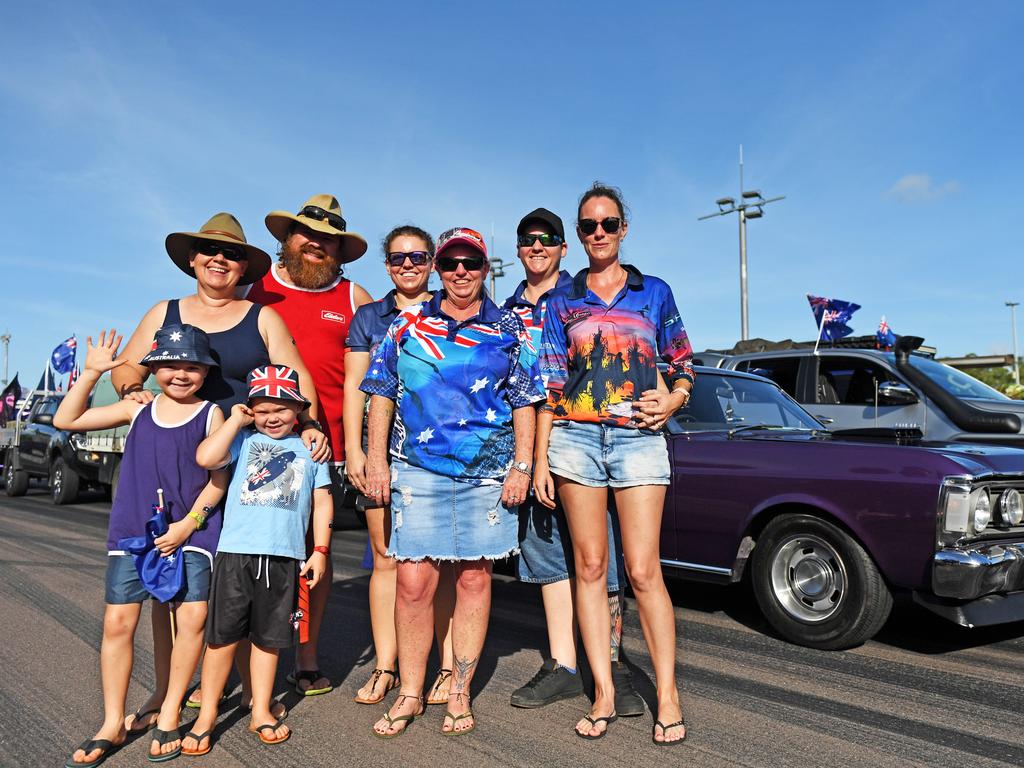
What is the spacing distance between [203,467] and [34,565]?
6017 mm

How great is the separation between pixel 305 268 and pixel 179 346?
39.5 inches

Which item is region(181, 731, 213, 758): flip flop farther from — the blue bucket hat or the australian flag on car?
the australian flag on car

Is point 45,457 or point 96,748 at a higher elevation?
point 45,457

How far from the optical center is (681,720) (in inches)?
131

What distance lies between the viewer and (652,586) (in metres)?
3.34

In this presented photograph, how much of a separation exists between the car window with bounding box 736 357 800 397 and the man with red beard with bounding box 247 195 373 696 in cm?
593

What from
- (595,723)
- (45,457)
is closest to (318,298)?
(595,723)

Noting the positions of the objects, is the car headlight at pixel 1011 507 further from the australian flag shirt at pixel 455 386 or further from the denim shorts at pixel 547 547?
the australian flag shirt at pixel 455 386

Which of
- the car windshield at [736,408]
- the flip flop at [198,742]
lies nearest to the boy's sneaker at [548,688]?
the flip flop at [198,742]

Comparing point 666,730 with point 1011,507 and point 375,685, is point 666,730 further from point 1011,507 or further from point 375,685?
point 1011,507

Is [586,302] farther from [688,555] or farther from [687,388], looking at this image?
[688,555]

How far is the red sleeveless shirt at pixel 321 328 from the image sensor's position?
416cm

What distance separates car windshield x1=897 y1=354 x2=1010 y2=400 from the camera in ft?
26.9

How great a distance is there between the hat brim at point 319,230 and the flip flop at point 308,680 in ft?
6.86
